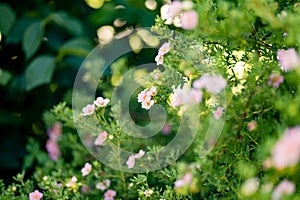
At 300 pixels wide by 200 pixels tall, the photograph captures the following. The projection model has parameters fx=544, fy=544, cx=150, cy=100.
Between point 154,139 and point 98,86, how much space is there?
326 millimetres

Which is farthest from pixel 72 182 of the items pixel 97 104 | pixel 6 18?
pixel 6 18

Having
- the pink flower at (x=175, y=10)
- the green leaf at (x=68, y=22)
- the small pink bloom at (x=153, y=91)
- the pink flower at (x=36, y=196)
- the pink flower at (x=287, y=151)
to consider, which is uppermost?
the pink flower at (x=287, y=151)

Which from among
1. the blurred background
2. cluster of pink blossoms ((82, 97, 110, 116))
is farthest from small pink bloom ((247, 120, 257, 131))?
the blurred background

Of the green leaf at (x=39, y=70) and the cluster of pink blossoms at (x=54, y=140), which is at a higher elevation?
the green leaf at (x=39, y=70)

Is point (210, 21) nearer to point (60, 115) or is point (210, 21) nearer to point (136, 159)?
point (136, 159)

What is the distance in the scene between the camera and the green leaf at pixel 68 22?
6.66ft

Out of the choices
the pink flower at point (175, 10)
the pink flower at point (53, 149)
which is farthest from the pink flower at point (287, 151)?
the pink flower at point (53, 149)

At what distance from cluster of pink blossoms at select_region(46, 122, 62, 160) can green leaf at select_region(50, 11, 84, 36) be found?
35cm

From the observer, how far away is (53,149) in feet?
6.62

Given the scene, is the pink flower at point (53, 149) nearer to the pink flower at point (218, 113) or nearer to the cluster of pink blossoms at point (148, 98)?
the cluster of pink blossoms at point (148, 98)

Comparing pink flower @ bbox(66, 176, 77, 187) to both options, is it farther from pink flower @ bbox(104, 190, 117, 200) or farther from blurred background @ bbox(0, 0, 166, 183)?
blurred background @ bbox(0, 0, 166, 183)

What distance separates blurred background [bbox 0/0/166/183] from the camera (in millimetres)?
2029

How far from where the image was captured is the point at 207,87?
45.6 inches

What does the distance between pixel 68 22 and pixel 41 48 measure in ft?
0.62
